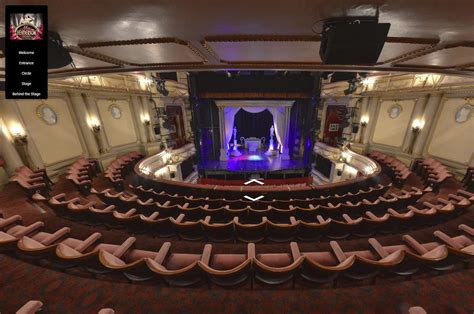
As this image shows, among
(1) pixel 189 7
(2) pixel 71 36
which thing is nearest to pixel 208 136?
(2) pixel 71 36

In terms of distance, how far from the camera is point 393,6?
1520mm

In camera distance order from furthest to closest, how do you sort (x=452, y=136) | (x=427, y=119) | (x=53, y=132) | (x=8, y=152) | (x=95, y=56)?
(x=427, y=119), (x=452, y=136), (x=53, y=132), (x=8, y=152), (x=95, y=56)

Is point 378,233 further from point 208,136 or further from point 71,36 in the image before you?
point 208,136

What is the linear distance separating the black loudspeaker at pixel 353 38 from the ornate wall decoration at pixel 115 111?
1080 cm

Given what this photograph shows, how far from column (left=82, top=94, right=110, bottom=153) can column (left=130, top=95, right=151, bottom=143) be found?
196 cm

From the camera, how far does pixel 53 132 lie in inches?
289

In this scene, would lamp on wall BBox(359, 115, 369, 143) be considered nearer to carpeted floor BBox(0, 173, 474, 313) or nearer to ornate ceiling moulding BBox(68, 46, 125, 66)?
carpeted floor BBox(0, 173, 474, 313)

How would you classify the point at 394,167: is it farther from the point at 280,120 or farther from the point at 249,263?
the point at 249,263

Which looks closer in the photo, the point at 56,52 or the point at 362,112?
the point at 56,52

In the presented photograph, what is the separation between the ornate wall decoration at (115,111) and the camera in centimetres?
939

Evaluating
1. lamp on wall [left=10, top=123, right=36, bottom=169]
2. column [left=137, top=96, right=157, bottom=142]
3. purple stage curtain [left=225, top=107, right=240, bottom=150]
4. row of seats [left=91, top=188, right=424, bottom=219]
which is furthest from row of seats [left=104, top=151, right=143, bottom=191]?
purple stage curtain [left=225, top=107, right=240, bottom=150]

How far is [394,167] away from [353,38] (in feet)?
29.8

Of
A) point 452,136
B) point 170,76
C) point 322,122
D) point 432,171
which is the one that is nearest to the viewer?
point 432,171

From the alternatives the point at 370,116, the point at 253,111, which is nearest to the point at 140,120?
the point at 253,111
